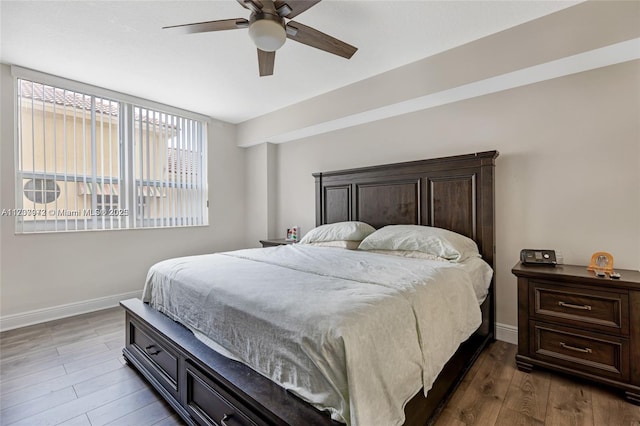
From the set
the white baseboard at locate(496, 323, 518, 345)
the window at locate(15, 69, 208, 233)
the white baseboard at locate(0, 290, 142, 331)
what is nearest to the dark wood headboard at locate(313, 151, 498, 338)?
the white baseboard at locate(496, 323, 518, 345)

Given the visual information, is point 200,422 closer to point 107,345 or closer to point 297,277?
point 297,277

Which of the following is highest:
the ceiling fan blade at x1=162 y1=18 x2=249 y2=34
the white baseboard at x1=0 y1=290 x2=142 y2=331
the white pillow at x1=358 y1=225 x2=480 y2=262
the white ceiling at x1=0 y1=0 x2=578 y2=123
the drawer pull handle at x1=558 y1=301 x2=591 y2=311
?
the white ceiling at x1=0 y1=0 x2=578 y2=123

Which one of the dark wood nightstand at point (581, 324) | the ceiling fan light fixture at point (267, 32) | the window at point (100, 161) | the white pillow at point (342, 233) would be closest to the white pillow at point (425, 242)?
the white pillow at point (342, 233)

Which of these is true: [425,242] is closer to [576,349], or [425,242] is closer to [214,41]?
[576,349]

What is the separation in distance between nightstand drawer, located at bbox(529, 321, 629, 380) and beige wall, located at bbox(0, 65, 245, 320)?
4071 millimetres

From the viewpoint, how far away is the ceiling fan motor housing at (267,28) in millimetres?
1658

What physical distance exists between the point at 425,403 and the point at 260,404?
0.84m

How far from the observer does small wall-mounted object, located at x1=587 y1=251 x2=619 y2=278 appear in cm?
192

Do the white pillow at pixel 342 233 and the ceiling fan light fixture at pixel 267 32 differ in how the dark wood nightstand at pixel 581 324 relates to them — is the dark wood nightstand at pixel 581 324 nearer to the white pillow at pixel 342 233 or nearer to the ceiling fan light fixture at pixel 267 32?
the white pillow at pixel 342 233

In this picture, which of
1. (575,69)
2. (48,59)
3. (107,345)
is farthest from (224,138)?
(575,69)

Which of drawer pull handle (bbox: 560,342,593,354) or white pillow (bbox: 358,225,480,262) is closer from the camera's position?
drawer pull handle (bbox: 560,342,593,354)

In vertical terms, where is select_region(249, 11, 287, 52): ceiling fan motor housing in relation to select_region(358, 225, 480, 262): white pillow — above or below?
above

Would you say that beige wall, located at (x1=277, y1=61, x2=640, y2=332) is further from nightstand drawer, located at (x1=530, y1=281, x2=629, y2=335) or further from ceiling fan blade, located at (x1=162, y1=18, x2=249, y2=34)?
ceiling fan blade, located at (x1=162, y1=18, x2=249, y2=34)

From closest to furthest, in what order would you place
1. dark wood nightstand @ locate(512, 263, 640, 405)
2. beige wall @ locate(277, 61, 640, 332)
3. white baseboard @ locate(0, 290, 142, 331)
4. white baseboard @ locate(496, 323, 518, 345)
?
1. dark wood nightstand @ locate(512, 263, 640, 405)
2. beige wall @ locate(277, 61, 640, 332)
3. white baseboard @ locate(496, 323, 518, 345)
4. white baseboard @ locate(0, 290, 142, 331)
